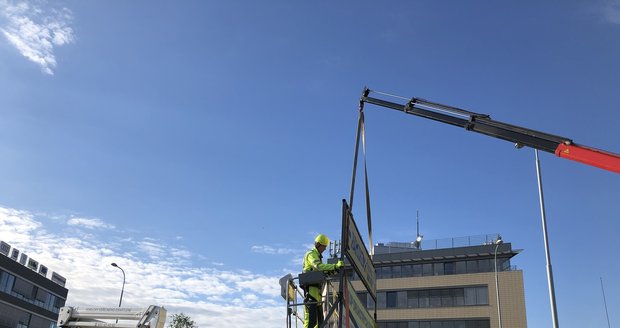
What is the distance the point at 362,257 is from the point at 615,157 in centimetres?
528

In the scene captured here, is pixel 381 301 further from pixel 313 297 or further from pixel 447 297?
pixel 313 297

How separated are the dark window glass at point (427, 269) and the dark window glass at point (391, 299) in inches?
165

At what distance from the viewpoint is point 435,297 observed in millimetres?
57688

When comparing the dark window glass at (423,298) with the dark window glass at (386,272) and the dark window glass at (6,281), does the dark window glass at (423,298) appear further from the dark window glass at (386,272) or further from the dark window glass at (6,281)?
the dark window glass at (6,281)

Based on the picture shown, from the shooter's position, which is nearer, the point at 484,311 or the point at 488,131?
the point at 488,131

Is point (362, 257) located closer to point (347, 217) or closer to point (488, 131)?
point (347, 217)

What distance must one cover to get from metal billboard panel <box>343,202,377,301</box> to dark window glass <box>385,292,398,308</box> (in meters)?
51.5

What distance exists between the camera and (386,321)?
5894 cm

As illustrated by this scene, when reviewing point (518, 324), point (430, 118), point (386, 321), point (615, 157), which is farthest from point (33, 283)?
point (615, 157)

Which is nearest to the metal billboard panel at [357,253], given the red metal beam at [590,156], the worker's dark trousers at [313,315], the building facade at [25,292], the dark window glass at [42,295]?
the worker's dark trousers at [313,315]

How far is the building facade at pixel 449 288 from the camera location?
177 ft

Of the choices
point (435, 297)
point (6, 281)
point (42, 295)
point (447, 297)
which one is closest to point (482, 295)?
point (447, 297)

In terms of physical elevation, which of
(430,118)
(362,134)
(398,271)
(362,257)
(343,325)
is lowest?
(343,325)

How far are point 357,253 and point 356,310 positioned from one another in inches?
40.9
